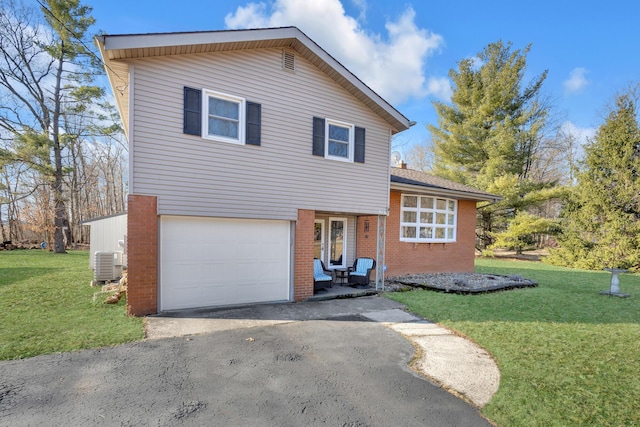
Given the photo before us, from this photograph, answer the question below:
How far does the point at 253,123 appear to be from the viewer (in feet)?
23.8

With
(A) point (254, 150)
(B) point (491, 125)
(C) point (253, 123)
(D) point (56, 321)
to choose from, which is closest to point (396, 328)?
(A) point (254, 150)

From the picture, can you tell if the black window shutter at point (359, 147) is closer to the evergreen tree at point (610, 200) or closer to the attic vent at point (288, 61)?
the attic vent at point (288, 61)

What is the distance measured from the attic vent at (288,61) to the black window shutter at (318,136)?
138cm

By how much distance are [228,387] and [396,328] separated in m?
3.43

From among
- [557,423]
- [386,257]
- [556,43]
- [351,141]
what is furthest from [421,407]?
[556,43]

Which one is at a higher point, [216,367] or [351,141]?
[351,141]

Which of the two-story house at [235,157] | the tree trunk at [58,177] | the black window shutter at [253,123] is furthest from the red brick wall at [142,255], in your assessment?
the tree trunk at [58,177]

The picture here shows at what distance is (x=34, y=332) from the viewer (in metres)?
5.13

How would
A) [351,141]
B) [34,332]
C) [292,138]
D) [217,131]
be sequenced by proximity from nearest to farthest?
1. [34,332]
2. [217,131]
3. [292,138]
4. [351,141]

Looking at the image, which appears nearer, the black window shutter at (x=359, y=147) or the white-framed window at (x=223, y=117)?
the white-framed window at (x=223, y=117)

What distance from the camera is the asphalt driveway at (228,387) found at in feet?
9.89

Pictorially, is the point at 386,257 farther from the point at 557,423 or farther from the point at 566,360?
the point at 557,423

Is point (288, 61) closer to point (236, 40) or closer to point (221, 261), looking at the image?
point (236, 40)

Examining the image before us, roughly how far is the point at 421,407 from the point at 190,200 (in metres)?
5.52
